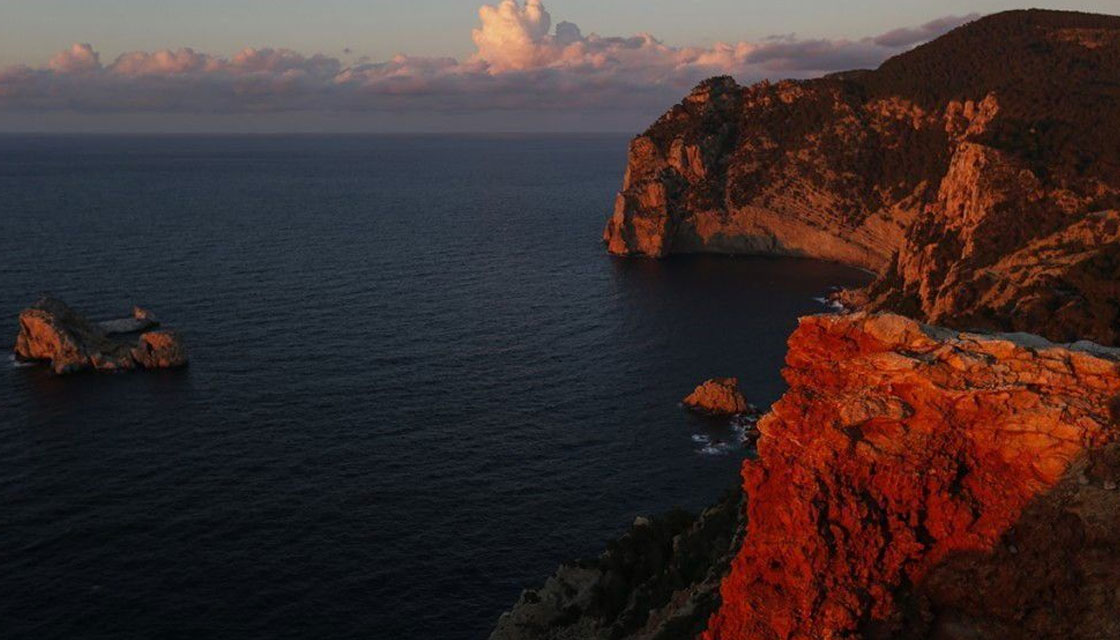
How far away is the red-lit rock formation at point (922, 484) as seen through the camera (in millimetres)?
27875

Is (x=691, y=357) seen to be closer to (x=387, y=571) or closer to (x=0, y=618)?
(x=387, y=571)

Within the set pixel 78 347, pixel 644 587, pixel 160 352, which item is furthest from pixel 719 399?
pixel 78 347

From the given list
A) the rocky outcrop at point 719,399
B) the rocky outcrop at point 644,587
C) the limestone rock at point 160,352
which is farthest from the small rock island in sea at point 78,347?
the rocky outcrop at point 644,587

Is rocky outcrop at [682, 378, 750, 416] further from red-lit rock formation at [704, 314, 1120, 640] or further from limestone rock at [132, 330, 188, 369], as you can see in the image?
red-lit rock formation at [704, 314, 1120, 640]

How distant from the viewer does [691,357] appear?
5635 inches

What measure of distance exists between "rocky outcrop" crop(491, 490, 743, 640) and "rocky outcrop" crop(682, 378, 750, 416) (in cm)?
5060

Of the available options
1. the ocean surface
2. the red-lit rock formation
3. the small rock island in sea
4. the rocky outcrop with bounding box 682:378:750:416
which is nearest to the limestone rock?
the small rock island in sea

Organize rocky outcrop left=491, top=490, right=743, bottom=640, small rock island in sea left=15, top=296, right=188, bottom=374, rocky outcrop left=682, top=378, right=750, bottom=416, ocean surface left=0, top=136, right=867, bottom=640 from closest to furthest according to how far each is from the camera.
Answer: rocky outcrop left=491, top=490, right=743, bottom=640 < ocean surface left=0, top=136, right=867, bottom=640 < rocky outcrop left=682, top=378, right=750, bottom=416 < small rock island in sea left=15, top=296, right=188, bottom=374

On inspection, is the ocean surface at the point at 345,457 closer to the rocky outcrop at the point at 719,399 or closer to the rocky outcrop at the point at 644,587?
the rocky outcrop at the point at 719,399

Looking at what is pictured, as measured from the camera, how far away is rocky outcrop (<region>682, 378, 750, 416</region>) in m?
117

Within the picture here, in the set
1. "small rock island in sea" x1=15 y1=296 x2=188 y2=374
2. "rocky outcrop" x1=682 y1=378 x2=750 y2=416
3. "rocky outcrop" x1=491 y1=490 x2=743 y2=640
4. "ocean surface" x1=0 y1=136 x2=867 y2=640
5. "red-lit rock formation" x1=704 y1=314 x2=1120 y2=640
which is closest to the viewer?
"red-lit rock formation" x1=704 y1=314 x2=1120 y2=640

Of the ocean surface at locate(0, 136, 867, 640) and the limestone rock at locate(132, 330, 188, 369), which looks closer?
the ocean surface at locate(0, 136, 867, 640)

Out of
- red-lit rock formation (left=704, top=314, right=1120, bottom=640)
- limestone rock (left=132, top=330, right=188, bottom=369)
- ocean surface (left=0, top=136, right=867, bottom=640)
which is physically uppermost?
red-lit rock formation (left=704, top=314, right=1120, bottom=640)

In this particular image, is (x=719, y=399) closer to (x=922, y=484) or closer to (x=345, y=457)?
(x=345, y=457)
